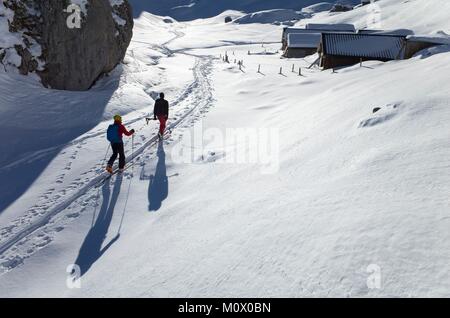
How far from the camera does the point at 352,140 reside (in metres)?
8.89

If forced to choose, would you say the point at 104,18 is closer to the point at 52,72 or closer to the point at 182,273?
the point at 52,72

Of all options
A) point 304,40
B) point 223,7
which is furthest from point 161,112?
point 223,7

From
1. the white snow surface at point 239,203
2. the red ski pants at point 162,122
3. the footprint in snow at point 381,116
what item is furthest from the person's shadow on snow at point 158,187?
the footprint in snow at point 381,116

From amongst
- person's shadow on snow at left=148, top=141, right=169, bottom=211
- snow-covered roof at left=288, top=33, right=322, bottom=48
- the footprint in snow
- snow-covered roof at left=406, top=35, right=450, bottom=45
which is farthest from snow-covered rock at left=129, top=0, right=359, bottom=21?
person's shadow on snow at left=148, top=141, right=169, bottom=211

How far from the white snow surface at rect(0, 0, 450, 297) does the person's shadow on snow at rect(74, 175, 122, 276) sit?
0.04m

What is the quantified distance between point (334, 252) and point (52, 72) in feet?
61.2

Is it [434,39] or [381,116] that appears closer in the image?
[381,116]

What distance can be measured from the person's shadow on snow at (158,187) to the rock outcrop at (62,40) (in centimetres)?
1110

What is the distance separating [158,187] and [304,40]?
46236mm

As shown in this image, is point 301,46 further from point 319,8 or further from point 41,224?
point 319,8

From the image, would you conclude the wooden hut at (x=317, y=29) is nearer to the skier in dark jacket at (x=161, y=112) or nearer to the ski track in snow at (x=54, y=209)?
the skier in dark jacket at (x=161, y=112)

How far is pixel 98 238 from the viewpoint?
298 inches

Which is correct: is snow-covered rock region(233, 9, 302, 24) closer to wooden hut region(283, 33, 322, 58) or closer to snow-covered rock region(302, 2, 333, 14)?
snow-covered rock region(302, 2, 333, 14)
